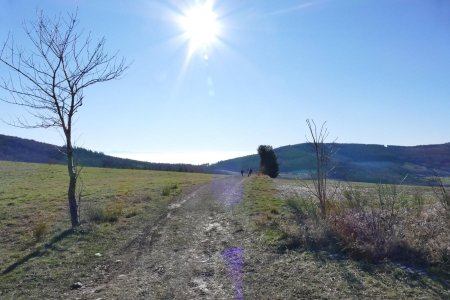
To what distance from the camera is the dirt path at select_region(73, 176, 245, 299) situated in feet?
20.3

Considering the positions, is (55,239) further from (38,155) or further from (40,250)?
(38,155)

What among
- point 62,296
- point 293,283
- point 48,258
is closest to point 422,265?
point 293,283

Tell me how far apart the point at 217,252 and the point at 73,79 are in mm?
7052

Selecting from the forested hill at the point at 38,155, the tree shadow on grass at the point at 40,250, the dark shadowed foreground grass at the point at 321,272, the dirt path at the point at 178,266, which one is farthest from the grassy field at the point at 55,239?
the forested hill at the point at 38,155

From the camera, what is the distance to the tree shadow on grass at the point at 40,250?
8113 mm

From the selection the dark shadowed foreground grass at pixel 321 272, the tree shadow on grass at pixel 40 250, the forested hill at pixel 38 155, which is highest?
the forested hill at pixel 38 155

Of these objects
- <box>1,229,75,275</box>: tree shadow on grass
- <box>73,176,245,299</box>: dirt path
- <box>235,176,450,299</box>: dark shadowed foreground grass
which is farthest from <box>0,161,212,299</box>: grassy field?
<box>235,176,450,299</box>: dark shadowed foreground grass

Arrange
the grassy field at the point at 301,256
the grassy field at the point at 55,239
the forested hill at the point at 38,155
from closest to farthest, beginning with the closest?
1. the grassy field at the point at 301,256
2. the grassy field at the point at 55,239
3. the forested hill at the point at 38,155

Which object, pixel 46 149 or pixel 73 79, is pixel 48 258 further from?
pixel 46 149

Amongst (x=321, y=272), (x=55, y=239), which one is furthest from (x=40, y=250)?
(x=321, y=272)

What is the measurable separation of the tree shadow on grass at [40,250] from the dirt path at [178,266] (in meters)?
2.01

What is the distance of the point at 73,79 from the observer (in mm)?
11594

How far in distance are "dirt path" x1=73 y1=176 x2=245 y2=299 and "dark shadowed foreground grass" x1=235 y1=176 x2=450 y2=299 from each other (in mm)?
403

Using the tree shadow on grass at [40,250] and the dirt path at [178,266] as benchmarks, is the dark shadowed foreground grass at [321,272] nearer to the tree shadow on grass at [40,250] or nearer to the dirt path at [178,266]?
the dirt path at [178,266]
